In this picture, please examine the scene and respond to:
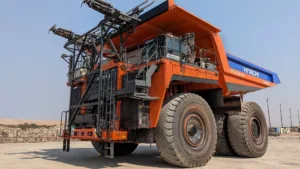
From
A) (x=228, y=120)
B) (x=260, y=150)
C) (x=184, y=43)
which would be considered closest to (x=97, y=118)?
(x=184, y=43)

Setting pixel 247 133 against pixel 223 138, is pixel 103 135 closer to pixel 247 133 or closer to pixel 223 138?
pixel 223 138

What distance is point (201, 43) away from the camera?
28.5 feet

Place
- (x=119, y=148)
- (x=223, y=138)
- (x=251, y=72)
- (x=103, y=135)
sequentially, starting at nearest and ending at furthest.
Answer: (x=103, y=135) → (x=119, y=148) → (x=223, y=138) → (x=251, y=72)

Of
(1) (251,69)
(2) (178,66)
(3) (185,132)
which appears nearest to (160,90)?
(2) (178,66)

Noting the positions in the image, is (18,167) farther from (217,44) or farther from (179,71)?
(217,44)

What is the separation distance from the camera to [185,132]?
6.36m

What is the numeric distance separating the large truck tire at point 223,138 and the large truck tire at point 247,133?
0.21m

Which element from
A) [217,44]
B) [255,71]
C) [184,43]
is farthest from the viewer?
[255,71]

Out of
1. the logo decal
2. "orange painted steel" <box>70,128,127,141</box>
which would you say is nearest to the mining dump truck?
"orange painted steel" <box>70,128,127,141</box>

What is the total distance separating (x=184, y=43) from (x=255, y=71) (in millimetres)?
4687

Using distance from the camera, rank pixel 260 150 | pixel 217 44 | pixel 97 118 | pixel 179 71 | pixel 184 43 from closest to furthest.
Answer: pixel 97 118, pixel 179 71, pixel 184 43, pixel 217 44, pixel 260 150

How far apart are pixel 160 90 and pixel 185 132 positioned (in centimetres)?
123

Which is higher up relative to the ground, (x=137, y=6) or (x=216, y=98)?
(x=137, y=6)

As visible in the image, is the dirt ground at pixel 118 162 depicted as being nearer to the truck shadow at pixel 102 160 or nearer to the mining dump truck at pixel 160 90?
the truck shadow at pixel 102 160
